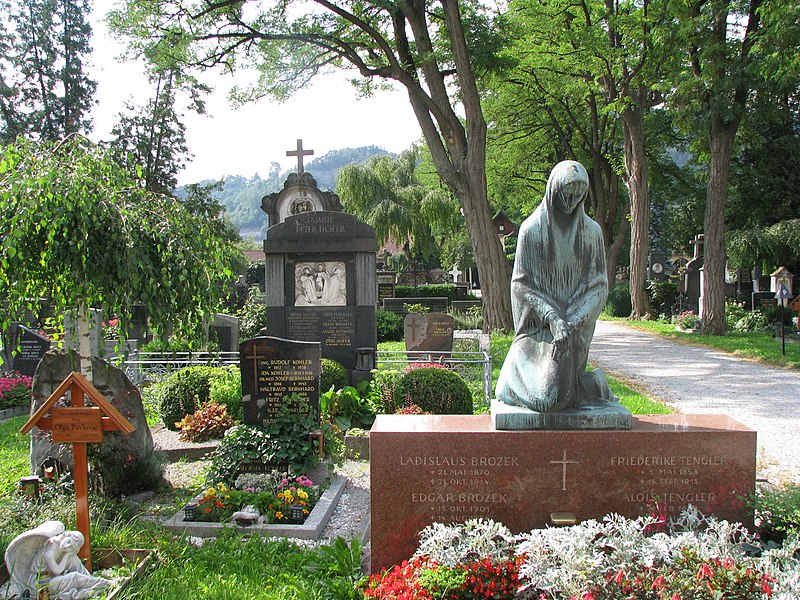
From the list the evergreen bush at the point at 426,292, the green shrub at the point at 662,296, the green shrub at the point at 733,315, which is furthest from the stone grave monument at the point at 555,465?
the evergreen bush at the point at 426,292

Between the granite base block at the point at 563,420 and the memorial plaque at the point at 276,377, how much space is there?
3.32 metres

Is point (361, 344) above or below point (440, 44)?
below

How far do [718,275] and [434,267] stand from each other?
31205mm

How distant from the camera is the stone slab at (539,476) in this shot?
4465 millimetres

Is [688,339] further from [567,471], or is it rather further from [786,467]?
[567,471]

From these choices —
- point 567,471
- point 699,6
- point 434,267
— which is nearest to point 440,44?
point 699,6

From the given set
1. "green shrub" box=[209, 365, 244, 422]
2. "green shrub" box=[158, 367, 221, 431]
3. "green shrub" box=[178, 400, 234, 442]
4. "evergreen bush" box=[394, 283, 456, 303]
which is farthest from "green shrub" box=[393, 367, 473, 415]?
"evergreen bush" box=[394, 283, 456, 303]

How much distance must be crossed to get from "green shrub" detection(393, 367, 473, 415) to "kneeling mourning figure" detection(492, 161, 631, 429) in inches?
163

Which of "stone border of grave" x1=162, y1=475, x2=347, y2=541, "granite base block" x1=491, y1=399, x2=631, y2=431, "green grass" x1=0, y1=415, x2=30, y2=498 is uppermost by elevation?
"granite base block" x1=491, y1=399, x2=631, y2=431

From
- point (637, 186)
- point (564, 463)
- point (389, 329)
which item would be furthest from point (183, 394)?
point (637, 186)

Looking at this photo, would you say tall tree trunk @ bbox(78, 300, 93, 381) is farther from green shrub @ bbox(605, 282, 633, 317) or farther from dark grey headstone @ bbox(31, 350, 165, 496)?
green shrub @ bbox(605, 282, 633, 317)

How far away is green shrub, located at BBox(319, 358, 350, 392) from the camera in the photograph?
10070mm

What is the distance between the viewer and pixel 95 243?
5062mm

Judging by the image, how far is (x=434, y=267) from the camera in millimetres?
49344
